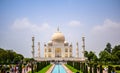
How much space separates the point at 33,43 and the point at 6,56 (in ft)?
51.4

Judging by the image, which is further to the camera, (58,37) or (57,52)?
(57,52)

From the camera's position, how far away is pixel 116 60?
3656 cm

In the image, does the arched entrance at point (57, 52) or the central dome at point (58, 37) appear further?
the arched entrance at point (57, 52)

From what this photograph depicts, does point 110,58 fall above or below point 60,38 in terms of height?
below

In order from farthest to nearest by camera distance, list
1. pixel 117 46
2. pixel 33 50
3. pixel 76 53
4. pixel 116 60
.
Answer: pixel 76 53 < pixel 33 50 < pixel 117 46 < pixel 116 60

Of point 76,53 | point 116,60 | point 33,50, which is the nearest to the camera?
point 116,60

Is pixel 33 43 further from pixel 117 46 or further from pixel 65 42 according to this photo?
pixel 117 46

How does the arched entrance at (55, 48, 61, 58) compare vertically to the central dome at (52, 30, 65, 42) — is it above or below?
below

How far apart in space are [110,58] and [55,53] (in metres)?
22.6

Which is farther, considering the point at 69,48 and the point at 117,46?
the point at 69,48

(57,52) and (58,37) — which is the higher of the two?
(58,37)

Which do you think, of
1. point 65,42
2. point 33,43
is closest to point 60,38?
point 65,42

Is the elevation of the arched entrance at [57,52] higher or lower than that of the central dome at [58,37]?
lower

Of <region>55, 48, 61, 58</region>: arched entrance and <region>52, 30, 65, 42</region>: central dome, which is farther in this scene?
<region>55, 48, 61, 58</region>: arched entrance
